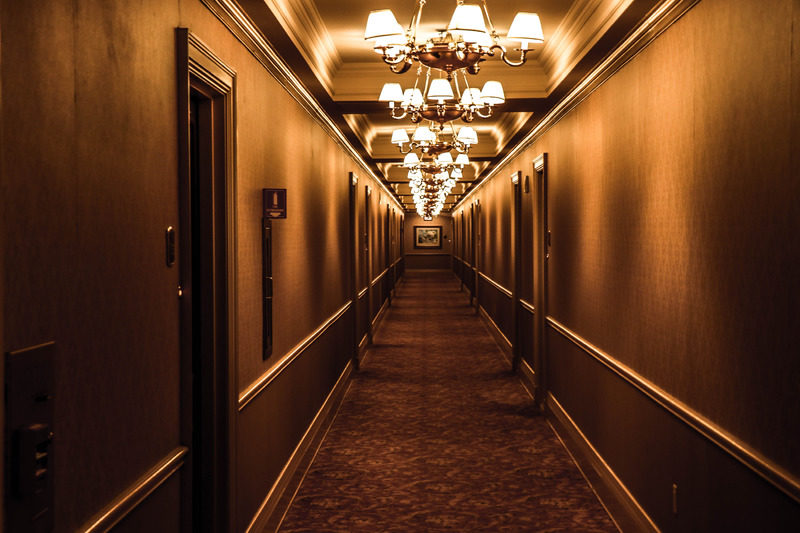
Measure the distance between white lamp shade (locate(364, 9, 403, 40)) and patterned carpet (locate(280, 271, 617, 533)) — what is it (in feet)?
9.10

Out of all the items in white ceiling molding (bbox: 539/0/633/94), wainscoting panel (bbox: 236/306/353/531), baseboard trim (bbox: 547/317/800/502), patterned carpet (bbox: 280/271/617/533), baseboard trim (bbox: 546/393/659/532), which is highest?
white ceiling molding (bbox: 539/0/633/94)

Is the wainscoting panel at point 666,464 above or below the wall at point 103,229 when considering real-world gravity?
below

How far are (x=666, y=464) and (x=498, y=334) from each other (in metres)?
8.17

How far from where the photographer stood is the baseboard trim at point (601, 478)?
398cm

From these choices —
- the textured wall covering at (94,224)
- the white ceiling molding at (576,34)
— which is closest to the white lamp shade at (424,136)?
the white ceiling molding at (576,34)

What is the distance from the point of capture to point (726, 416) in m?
2.77

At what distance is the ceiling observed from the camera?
4012 millimetres

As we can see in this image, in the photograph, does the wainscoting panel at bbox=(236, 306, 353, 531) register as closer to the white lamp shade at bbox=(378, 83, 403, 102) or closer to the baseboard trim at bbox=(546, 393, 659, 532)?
the white lamp shade at bbox=(378, 83, 403, 102)

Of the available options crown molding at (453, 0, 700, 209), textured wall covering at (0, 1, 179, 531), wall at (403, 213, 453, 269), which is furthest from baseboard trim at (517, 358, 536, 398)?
wall at (403, 213, 453, 269)

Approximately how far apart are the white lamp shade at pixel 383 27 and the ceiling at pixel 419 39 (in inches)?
22.6

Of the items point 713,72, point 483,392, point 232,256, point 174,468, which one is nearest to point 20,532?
point 174,468

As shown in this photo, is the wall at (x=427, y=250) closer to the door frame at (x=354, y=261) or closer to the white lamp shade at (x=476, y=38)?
the door frame at (x=354, y=261)

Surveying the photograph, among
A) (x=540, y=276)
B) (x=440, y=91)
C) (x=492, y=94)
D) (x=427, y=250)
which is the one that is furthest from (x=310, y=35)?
(x=427, y=250)

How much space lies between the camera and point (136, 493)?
2164 millimetres
